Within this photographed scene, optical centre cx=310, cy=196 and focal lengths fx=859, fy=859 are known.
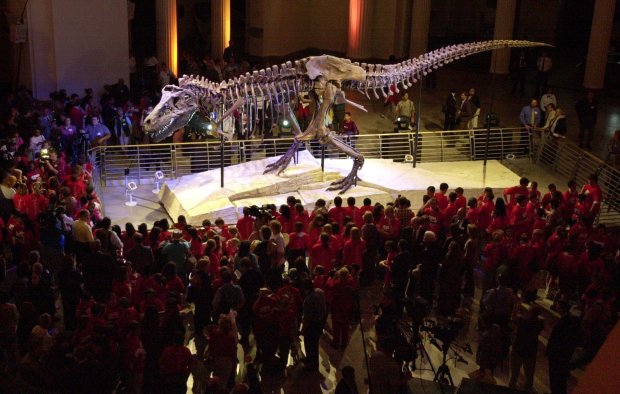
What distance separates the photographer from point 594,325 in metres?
11.8

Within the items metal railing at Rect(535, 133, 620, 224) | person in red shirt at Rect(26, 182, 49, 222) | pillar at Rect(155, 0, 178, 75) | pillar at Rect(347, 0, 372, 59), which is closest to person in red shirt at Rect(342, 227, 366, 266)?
person in red shirt at Rect(26, 182, 49, 222)

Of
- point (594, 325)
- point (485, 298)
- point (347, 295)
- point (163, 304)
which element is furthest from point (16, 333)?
point (594, 325)

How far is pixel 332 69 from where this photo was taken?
57.7 feet

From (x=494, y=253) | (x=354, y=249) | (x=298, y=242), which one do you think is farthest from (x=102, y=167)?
(x=494, y=253)

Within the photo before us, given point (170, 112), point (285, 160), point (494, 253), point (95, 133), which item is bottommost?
point (494, 253)

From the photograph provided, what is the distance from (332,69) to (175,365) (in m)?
9.14

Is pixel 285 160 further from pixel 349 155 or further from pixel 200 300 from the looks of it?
pixel 200 300

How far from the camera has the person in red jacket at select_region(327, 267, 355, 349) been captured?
39.3ft

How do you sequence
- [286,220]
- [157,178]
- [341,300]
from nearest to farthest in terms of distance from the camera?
[341,300] < [286,220] < [157,178]

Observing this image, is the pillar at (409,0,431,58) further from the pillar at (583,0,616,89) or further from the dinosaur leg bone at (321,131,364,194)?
the dinosaur leg bone at (321,131,364,194)

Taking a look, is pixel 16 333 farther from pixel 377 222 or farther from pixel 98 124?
pixel 98 124

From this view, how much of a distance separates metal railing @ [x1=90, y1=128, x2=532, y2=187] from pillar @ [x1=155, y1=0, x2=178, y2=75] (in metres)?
6.67

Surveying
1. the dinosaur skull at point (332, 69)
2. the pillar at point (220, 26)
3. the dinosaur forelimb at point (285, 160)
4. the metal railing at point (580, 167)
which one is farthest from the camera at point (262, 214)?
the pillar at point (220, 26)

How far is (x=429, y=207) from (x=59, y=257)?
20.4 feet
